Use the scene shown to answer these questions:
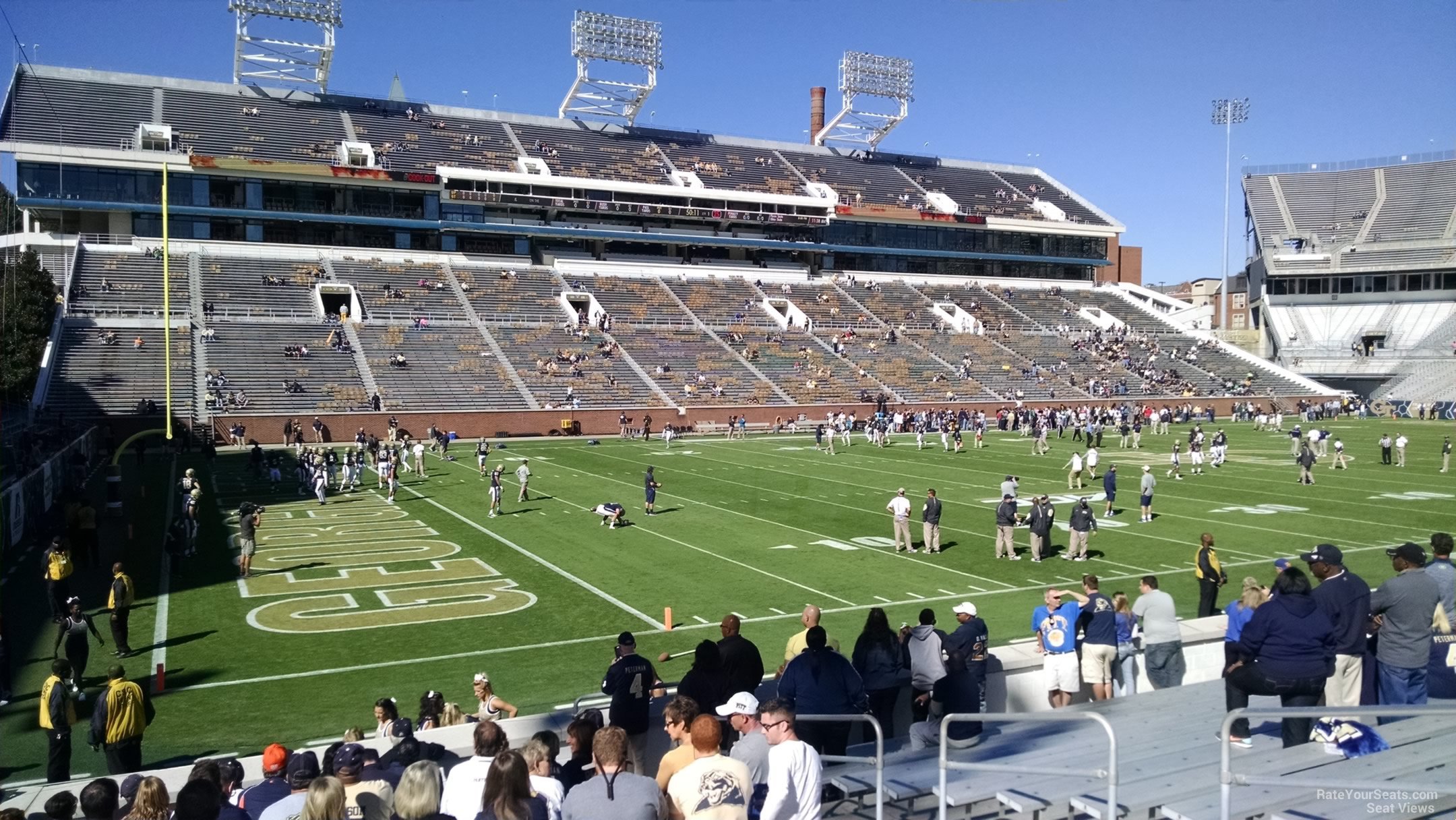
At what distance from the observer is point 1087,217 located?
8994cm

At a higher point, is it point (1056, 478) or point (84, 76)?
point (84, 76)

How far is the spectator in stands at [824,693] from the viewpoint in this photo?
24.8 feet

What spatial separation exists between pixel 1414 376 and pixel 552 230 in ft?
181

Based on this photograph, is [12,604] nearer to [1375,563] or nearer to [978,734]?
[978,734]

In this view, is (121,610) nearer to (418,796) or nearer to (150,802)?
(150,802)

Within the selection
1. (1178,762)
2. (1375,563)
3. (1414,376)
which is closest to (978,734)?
(1178,762)

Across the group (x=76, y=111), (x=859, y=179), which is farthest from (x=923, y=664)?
(x=859, y=179)

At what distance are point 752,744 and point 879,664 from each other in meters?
3.06

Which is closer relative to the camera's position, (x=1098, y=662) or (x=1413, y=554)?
(x=1413, y=554)

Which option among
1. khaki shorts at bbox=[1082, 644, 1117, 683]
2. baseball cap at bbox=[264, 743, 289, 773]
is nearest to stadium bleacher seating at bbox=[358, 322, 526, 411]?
khaki shorts at bbox=[1082, 644, 1117, 683]

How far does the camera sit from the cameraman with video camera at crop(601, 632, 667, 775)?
25.0 ft

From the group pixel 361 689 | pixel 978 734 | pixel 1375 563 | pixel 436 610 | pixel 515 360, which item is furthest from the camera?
pixel 515 360

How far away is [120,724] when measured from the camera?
977 cm

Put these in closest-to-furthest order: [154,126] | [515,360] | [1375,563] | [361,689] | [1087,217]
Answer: [361,689], [1375,563], [515,360], [154,126], [1087,217]
